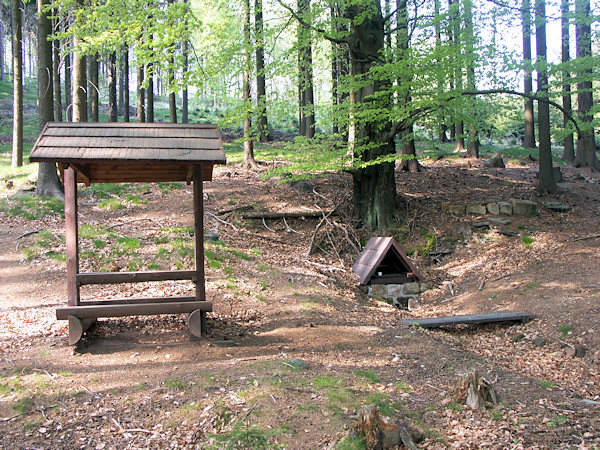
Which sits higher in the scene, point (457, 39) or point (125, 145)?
point (457, 39)

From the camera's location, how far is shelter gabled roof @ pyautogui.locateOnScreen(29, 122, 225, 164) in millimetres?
5430

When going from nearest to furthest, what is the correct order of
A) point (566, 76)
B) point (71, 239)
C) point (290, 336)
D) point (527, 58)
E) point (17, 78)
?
point (71, 239) → point (290, 336) → point (566, 76) → point (527, 58) → point (17, 78)

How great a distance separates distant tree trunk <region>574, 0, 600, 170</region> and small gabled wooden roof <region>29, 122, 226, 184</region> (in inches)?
→ 392

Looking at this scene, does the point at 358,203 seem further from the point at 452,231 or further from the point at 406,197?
the point at 452,231

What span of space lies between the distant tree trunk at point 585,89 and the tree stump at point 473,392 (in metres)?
9.47

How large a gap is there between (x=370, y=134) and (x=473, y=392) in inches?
330

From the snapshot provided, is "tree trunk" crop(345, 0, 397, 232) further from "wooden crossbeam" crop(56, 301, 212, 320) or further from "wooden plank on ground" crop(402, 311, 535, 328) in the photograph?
"wooden crossbeam" crop(56, 301, 212, 320)

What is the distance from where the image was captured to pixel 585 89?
12078 millimetres

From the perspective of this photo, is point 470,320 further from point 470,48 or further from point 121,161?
point 121,161

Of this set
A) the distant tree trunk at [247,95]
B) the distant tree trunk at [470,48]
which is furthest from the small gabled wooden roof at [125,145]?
the distant tree trunk at [470,48]

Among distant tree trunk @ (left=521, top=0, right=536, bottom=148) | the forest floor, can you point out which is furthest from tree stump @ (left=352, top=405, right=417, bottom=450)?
distant tree trunk @ (left=521, top=0, right=536, bottom=148)

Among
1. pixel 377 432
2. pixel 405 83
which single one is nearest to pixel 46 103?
pixel 405 83

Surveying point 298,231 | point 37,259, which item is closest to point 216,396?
point 37,259

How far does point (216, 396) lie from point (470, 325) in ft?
18.0
